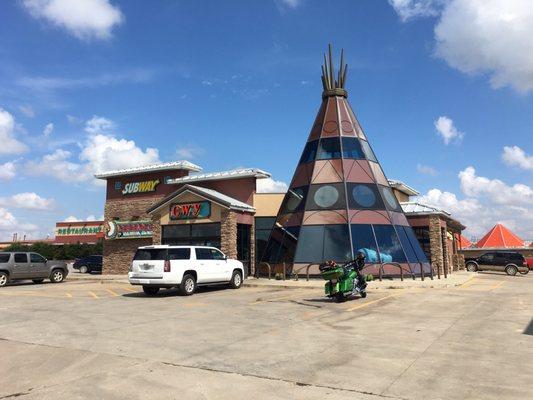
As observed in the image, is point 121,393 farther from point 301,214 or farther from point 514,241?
point 514,241

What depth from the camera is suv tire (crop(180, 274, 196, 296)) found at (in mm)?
16594

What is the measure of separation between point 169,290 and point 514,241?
184 ft

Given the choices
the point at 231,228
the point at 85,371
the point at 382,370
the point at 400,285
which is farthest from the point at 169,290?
the point at 382,370

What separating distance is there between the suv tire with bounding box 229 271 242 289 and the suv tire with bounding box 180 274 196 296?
2.67 metres

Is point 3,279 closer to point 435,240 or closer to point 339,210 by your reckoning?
point 339,210

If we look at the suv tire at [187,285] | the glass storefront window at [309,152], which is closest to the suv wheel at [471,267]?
the glass storefront window at [309,152]

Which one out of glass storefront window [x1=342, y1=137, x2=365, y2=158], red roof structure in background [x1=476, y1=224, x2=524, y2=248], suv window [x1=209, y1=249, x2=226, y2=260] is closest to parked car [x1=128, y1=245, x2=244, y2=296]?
suv window [x1=209, y1=249, x2=226, y2=260]

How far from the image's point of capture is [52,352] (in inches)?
304

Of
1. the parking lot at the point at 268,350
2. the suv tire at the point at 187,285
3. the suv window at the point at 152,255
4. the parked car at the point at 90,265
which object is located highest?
the suv window at the point at 152,255

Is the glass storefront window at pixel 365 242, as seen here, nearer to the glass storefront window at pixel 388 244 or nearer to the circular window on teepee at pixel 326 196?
the glass storefront window at pixel 388 244

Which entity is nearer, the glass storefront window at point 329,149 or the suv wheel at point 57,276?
the suv wheel at point 57,276

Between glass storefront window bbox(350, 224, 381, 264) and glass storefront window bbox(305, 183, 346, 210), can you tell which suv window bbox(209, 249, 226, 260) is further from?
glass storefront window bbox(305, 183, 346, 210)

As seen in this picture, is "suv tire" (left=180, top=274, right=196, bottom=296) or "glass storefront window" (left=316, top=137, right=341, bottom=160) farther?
"glass storefront window" (left=316, top=137, right=341, bottom=160)

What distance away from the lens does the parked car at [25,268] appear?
887 inches
